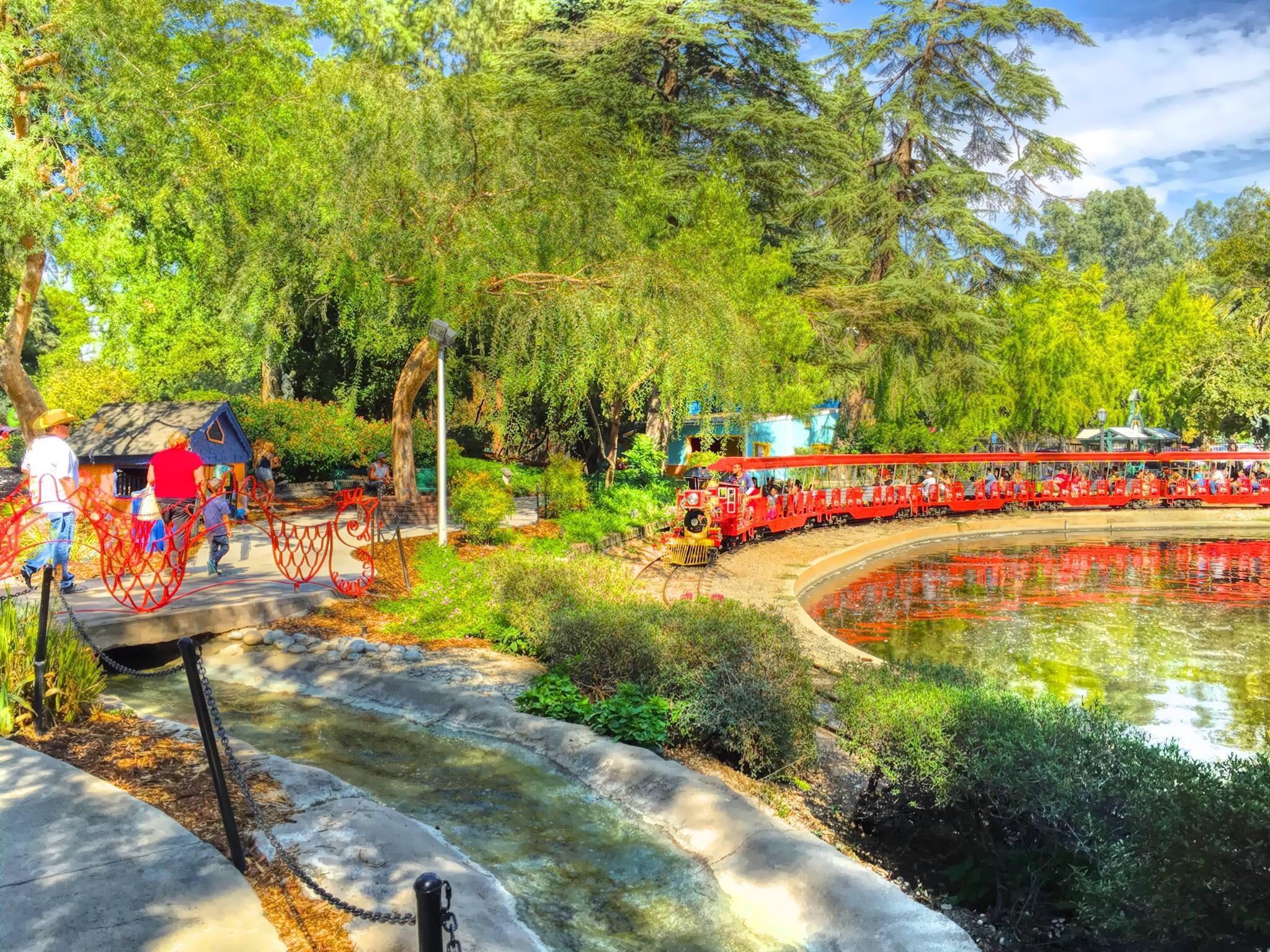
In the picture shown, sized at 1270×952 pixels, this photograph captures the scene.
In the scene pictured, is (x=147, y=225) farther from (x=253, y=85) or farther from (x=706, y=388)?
(x=706, y=388)

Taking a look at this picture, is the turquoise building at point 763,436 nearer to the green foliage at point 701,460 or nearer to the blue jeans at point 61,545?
the green foliage at point 701,460

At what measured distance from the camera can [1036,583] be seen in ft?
77.2

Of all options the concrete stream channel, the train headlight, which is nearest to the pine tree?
the train headlight

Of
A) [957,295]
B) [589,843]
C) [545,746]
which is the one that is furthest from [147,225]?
[957,295]

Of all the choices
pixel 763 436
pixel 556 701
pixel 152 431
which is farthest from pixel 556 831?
pixel 763 436

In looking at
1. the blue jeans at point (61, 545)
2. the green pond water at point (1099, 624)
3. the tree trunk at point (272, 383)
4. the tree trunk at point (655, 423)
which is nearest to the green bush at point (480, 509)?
the green pond water at point (1099, 624)

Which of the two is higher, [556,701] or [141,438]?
[141,438]

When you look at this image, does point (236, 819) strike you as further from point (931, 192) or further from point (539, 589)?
point (931, 192)

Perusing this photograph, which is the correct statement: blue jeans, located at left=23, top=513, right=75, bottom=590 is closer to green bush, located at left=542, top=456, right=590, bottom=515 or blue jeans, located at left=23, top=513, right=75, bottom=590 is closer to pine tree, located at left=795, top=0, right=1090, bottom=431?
green bush, located at left=542, top=456, right=590, bottom=515

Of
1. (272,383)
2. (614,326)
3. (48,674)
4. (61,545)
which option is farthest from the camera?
(272,383)

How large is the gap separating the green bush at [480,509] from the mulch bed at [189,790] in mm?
9408

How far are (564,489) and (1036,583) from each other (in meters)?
11.8

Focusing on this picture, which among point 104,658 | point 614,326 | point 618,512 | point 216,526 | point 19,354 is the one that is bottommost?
point 618,512

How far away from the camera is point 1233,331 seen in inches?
1715
